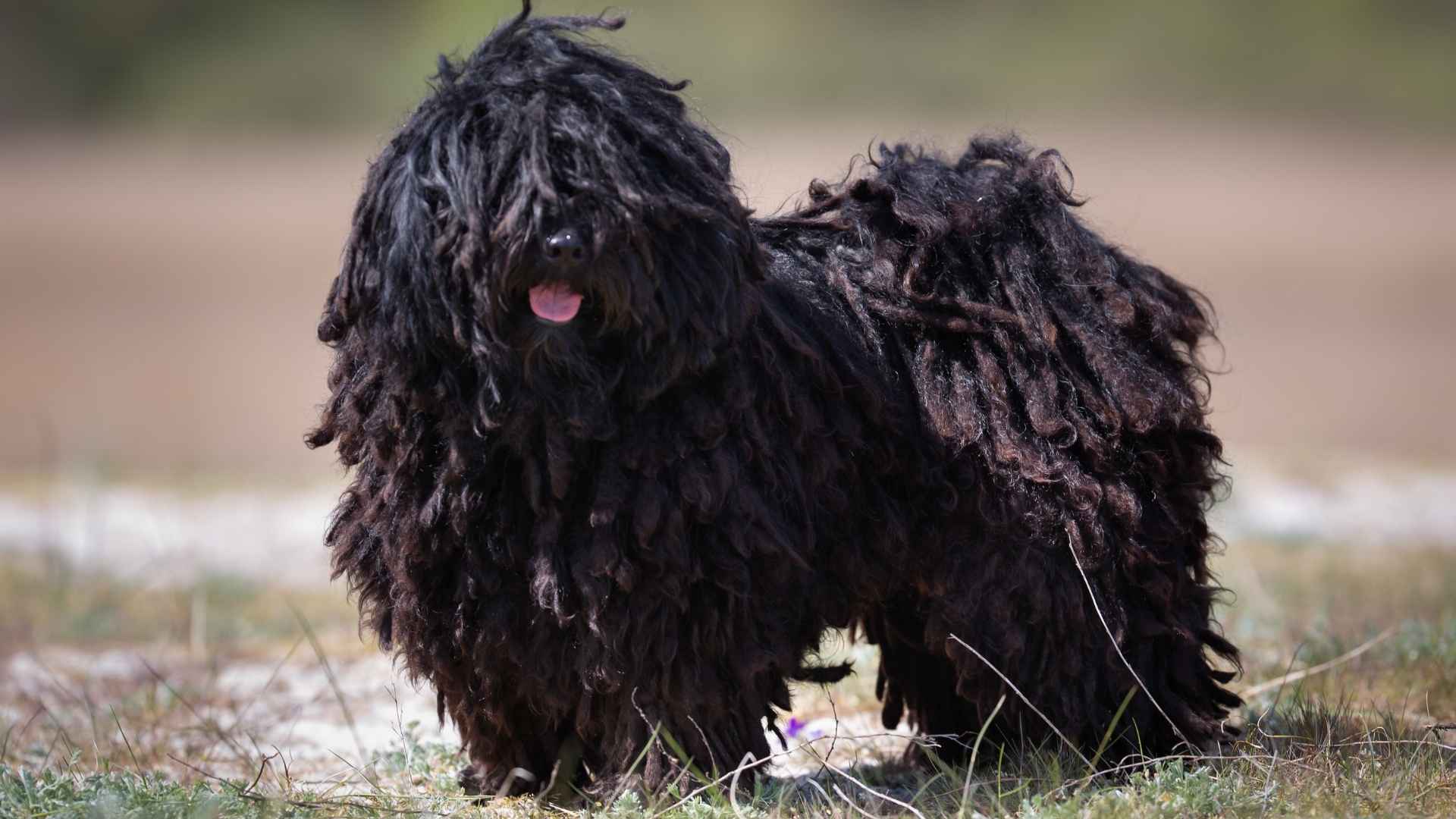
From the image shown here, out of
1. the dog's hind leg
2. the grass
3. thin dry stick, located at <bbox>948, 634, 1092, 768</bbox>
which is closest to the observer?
the grass

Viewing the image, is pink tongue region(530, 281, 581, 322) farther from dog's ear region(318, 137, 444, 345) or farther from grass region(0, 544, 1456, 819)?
grass region(0, 544, 1456, 819)

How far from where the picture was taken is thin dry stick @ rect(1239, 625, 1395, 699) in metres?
6.26

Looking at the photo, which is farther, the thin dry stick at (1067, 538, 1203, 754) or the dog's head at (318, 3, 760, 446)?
the thin dry stick at (1067, 538, 1203, 754)

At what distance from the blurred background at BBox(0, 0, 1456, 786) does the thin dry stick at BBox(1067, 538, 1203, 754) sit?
1241 millimetres

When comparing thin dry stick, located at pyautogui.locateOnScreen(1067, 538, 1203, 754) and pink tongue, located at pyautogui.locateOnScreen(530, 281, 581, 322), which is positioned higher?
pink tongue, located at pyautogui.locateOnScreen(530, 281, 581, 322)

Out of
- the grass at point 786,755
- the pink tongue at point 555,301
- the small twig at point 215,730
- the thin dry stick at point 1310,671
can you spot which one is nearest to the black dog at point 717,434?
the pink tongue at point 555,301

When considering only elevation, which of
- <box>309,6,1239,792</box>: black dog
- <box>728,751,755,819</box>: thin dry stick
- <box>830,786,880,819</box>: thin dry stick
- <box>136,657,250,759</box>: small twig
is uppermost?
<box>309,6,1239,792</box>: black dog

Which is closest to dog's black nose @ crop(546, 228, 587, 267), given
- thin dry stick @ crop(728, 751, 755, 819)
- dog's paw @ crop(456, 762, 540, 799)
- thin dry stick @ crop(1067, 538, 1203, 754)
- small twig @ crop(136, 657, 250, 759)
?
thin dry stick @ crop(728, 751, 755, 819)

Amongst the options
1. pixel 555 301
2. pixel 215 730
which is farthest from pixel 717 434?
pixel 215 730

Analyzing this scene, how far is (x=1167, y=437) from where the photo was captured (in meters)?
5.06

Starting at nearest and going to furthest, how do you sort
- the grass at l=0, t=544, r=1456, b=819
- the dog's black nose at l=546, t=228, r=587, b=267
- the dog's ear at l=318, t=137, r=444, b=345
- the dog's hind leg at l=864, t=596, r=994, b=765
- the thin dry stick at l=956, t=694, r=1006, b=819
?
1. the dog's black nose at l=546, t=228, r=587, b=267
2. the dog's ear at l=318, t=137, r=444, b=345
3. the thin dry stick at l=956, t=694, r=1006, b=819
4. the grass at l=0, t=544, r=1456, b=819
5. the dog's hind leg at l=864, t=596, r=994, b=765

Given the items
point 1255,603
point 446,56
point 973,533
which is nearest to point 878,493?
point 973,533

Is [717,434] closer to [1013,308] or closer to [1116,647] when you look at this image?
[1013,308]

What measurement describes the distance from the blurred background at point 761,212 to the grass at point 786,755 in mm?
108
